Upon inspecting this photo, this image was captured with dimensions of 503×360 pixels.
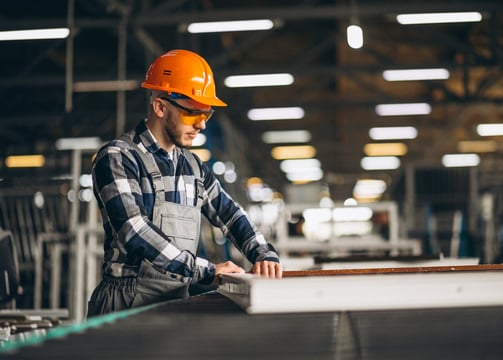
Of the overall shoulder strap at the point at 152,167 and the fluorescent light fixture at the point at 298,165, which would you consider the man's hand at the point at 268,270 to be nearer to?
the overall shoulder strap at the point at 152,167

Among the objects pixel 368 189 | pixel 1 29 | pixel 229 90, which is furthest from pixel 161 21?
pixel 368 189

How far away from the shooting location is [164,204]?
2820 millimetres

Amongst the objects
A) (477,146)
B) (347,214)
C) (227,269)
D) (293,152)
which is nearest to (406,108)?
(477,146)

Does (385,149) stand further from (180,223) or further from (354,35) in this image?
(180,223)

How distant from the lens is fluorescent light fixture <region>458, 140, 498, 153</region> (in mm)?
24087

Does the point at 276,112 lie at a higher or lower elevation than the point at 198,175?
higher

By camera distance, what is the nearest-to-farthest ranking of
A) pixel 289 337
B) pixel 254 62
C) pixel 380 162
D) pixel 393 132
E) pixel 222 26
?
1. pixel 289 337
2. pixel 222 26
3. pixel 254 62
4. pixel 393 132
5. pixel 380 162

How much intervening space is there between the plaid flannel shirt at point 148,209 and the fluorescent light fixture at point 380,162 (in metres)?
24.3

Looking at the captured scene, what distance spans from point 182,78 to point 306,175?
28.8 meters

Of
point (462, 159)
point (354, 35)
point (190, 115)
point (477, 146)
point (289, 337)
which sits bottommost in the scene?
point (289, 337)

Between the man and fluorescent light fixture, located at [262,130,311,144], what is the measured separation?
19008 mm

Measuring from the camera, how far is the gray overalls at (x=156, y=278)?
2.71 meters

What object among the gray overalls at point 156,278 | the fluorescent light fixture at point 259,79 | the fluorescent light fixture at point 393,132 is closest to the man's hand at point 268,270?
the gray overalls at point 156,278

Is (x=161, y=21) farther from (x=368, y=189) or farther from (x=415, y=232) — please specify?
(x=368, y=189)
